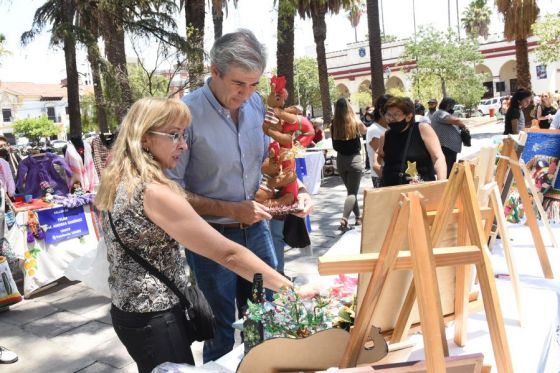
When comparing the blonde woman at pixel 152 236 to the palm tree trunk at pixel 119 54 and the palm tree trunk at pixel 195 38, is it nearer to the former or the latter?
the palm tree trunk at pixel 195 38

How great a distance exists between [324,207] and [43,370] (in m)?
5.32

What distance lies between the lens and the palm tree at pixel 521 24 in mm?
17000

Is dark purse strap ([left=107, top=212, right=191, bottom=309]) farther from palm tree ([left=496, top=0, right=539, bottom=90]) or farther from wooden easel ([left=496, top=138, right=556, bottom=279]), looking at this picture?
palm tree ([left=496, top=0, right=539, bottom=90])

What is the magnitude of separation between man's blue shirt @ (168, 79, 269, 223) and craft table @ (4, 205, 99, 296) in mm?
3577

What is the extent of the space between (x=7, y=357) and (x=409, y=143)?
129 inches

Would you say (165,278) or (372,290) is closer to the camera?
(372,290)

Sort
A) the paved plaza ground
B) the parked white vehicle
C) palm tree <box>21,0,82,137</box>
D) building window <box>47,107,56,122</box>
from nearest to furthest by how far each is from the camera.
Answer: the paved plaza ground
palm tree <box>21,0,82,137</box>
the parked white vehicle
building window <box>47,107,56,122</box>

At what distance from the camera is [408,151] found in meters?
4.02

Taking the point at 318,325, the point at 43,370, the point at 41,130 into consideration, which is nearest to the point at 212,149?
the point at 318,325

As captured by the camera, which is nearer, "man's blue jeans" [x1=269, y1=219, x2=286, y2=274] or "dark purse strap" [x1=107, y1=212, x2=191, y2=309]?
"dark purse strap" [x1=107, y1=212, x2=191, y2=309]

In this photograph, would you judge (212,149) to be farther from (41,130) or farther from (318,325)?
(41,130)

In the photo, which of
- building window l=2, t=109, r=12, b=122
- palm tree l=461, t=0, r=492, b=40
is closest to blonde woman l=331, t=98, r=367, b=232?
palm tree l=461, t=0, r=492, b=40

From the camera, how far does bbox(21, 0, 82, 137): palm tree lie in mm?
11031

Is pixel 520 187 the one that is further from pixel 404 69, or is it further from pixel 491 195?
pixel 404 69
